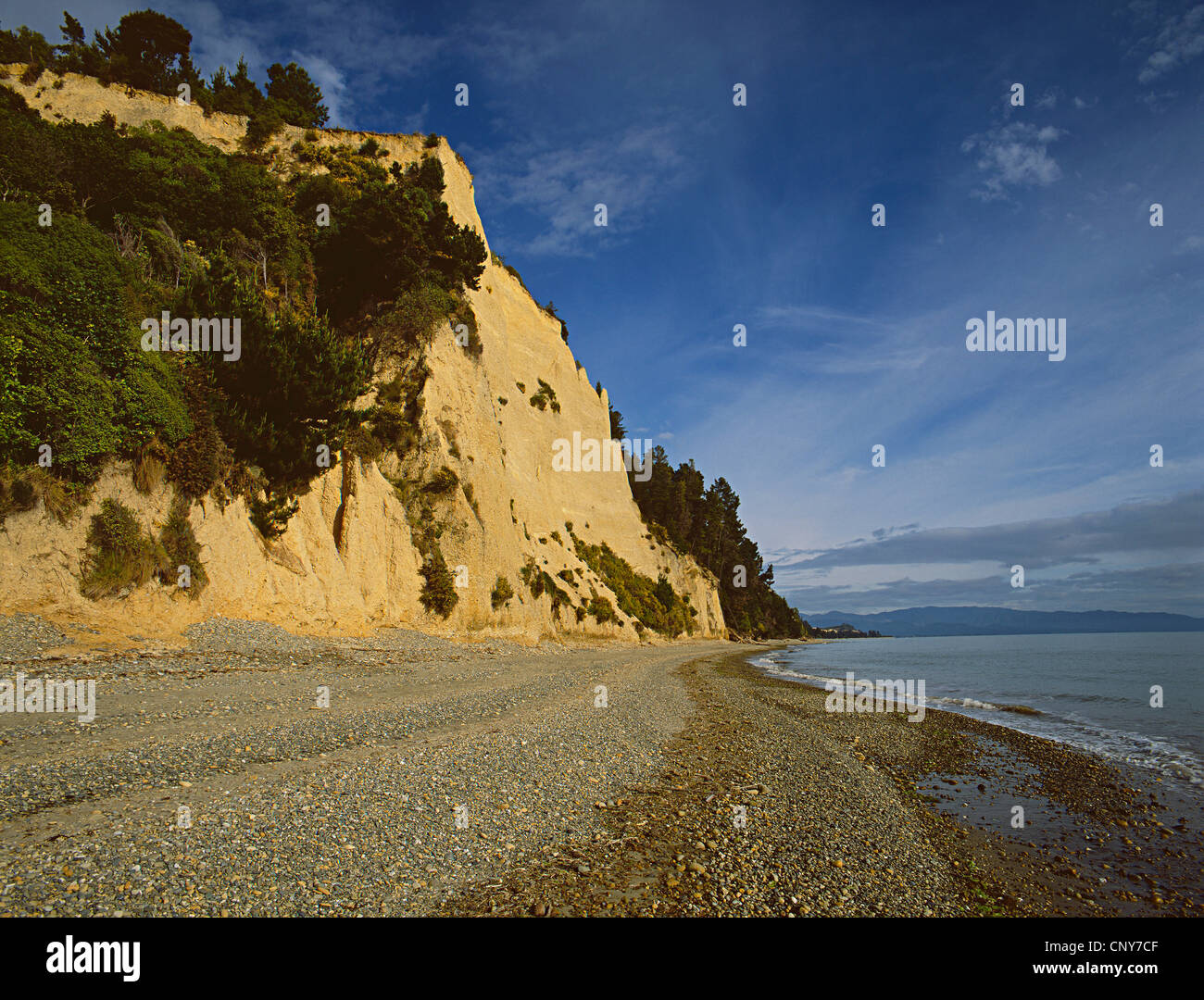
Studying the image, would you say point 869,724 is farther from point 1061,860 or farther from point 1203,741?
point 1061,860

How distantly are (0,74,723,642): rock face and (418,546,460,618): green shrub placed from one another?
458 millimetres

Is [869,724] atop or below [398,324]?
below

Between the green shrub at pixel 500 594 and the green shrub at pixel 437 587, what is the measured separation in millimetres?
3474

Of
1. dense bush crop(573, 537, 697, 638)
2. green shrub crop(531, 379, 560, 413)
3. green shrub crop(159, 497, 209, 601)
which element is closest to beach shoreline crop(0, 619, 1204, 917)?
green shrub crop(159, 497, 209, 601)

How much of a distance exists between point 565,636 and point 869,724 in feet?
75.1

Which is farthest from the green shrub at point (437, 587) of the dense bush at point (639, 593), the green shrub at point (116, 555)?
→ the dense bush at point (639, 593)

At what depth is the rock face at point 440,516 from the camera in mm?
14281

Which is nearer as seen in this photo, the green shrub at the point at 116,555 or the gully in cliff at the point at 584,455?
the green shrub at the point at 116,555

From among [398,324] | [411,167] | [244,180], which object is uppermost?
[411,167]

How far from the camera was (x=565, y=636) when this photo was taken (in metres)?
37.5

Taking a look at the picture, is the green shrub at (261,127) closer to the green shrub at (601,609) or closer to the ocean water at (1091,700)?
the green shrub at (601,609)

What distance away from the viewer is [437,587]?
24.8m
